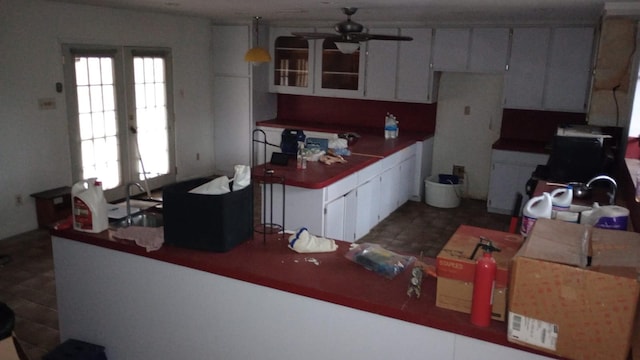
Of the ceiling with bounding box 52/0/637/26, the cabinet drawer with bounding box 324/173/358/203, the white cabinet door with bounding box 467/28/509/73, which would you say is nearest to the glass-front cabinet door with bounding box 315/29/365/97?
the ceiling with bounding box 52/0/637/26

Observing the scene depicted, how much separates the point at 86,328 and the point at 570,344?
2.35 m

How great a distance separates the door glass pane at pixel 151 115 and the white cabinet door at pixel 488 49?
12.9 feet

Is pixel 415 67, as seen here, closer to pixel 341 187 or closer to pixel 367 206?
pixel 367 206

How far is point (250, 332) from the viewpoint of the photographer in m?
2.38

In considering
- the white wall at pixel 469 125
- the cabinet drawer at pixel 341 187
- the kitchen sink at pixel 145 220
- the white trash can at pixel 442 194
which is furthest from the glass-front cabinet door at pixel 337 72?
the kitchen sink at pixel 145 220

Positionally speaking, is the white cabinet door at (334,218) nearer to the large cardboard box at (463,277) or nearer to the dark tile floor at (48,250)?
the dark tile floor at (48,250)

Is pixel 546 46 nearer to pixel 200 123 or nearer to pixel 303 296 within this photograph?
pixel 200 123

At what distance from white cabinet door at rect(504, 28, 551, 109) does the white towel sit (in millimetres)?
4566

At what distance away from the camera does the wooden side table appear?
528 centimetres

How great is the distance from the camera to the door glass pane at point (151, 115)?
654 cm

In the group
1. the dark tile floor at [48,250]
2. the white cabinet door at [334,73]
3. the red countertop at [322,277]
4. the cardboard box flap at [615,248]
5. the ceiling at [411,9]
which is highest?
the ceiling at [411,9]

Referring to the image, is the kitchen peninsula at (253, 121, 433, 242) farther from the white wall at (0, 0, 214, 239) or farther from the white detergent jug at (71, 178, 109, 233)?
the white wall at (0, 0, 214, 239)

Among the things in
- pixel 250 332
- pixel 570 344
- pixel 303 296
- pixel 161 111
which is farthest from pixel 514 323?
pixel 161 111

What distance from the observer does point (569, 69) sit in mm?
6000
